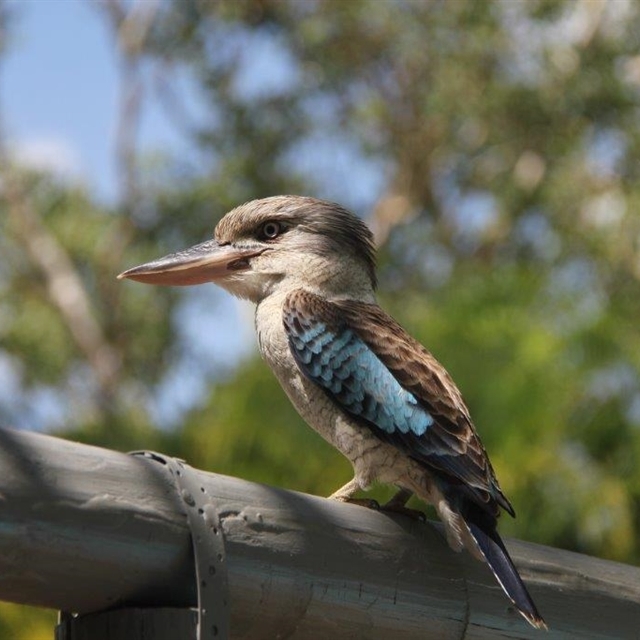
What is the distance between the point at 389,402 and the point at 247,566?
0.93 m

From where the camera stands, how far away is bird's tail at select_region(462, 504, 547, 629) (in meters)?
2.18

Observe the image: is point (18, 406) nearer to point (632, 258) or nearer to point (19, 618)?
point (632, 258)

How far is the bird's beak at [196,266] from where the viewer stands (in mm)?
2971

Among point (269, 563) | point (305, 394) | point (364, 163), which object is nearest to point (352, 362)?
point (305, 394)

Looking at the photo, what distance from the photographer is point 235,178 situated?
47.7 ft

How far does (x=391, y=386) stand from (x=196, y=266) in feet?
2.08

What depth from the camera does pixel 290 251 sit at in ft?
11.1

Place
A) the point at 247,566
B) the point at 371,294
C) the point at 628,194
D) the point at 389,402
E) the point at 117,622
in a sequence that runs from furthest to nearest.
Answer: the point at 628,194, the point at 371,294, the point at 389,402, the point at 247,566, the point at 117,622

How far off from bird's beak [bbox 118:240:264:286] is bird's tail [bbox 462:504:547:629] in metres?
0.98

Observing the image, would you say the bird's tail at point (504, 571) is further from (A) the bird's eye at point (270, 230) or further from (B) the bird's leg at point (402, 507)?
(A) the bird's eye at point (270, 230)

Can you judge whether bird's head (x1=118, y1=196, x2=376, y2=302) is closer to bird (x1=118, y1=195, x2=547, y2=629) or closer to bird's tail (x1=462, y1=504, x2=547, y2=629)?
bird (x1=118, y1=195, x2=547, y2=629)

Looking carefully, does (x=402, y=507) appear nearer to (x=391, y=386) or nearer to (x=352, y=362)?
(x=391, y=386)

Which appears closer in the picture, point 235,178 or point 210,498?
point 210,498

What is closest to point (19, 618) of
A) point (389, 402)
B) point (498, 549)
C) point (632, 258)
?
point (389, 402)
